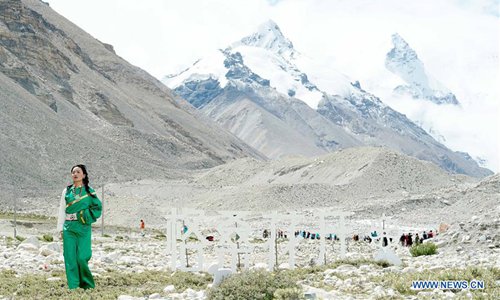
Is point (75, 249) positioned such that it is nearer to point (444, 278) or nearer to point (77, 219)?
point (77, 219)

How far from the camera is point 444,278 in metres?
10.6

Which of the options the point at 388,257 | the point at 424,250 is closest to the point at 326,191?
the point at 424,250

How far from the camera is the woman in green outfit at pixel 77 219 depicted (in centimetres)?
1104

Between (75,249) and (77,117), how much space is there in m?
98.6

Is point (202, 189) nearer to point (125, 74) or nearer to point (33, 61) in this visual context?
point (33, 61)

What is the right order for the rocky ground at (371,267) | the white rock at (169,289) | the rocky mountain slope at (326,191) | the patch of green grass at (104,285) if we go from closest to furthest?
1. the rocky ground at (371,267)
2. the patch of green grass at (104,285)
3. the white rock at (169,289)
4. the rocky mountain slope at (326,191)

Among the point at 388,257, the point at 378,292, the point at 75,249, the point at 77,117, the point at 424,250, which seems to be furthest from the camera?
the point at 77,117

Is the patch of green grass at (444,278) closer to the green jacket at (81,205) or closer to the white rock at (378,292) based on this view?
the white rock at (378,292)

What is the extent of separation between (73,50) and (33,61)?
71.2ft

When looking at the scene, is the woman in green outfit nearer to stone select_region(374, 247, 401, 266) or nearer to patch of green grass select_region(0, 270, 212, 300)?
patch of green grass select_region(0, 270, 212, 300)

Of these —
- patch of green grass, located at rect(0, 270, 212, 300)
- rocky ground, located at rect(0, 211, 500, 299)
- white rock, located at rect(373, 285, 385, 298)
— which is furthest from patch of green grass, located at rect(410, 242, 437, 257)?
white rock, located at rect(373, 285, 385, 298)

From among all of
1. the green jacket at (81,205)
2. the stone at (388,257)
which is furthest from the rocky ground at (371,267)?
the green jacket at (81,205)

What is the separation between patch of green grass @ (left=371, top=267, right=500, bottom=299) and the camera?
10086 mm

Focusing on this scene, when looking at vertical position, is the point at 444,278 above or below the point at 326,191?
below
